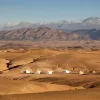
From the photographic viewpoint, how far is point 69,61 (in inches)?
2926

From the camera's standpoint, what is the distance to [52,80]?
1781 inches

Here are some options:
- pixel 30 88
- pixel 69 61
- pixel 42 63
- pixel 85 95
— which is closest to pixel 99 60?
pixel 69 61

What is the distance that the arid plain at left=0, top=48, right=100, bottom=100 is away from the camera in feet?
86.6

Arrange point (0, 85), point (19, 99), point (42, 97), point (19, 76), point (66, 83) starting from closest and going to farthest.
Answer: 1. point (19, 99)
2. point (42, 97)
3. point (0, 85)
4. point (66, 83)
5. point (19, 76)

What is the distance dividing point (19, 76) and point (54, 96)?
1059 inches

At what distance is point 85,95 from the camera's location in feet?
87.0

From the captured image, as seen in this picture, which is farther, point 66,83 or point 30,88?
point 66,83

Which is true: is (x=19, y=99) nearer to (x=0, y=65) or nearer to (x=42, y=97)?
(x=42, y=97)

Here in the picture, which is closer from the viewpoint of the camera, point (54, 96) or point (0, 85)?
point (54, 96)

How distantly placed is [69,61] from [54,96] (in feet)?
160

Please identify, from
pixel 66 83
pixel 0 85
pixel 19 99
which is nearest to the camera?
pixel 19 99

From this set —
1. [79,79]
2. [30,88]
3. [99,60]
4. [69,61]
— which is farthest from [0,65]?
[30,88]

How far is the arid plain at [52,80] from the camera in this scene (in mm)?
26406

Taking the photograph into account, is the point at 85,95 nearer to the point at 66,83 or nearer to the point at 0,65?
the point at 66,83
